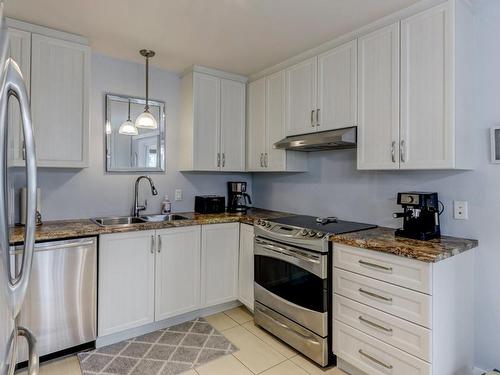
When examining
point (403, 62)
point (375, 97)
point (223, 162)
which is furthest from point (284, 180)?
point (403, 62)

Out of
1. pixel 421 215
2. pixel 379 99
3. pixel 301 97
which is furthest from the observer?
pixel 301 97

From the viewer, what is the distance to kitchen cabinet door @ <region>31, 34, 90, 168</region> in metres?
2.20

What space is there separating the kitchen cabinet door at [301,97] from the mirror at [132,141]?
4.24 ft

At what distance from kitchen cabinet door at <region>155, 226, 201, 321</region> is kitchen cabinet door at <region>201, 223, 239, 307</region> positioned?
7 cm

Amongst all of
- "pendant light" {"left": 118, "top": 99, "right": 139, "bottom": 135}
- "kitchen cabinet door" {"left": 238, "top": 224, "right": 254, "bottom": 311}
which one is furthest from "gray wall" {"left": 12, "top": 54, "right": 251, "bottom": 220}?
"kitchen cabinet door" {"left": 238, "top": 224, "right": 254, "bottom": 311}

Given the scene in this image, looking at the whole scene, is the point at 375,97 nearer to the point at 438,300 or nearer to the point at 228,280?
the point at 438,300

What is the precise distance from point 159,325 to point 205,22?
7.98ft

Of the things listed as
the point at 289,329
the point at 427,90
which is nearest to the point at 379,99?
the point at 427,90

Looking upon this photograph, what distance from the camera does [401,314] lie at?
1.67 meters

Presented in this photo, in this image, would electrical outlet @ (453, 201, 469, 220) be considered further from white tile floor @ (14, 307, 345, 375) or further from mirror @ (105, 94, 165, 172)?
mirror @ (105, 94, 165, 172)

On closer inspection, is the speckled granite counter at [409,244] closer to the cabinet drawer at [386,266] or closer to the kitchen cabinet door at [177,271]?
the cabinet drawer at [386,266]

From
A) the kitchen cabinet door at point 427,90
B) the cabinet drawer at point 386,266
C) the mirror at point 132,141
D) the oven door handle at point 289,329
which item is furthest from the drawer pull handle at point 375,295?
the mirror at point 132,141

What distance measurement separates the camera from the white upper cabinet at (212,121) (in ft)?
9.78

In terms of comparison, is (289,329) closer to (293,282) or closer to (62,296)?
(293,282)
